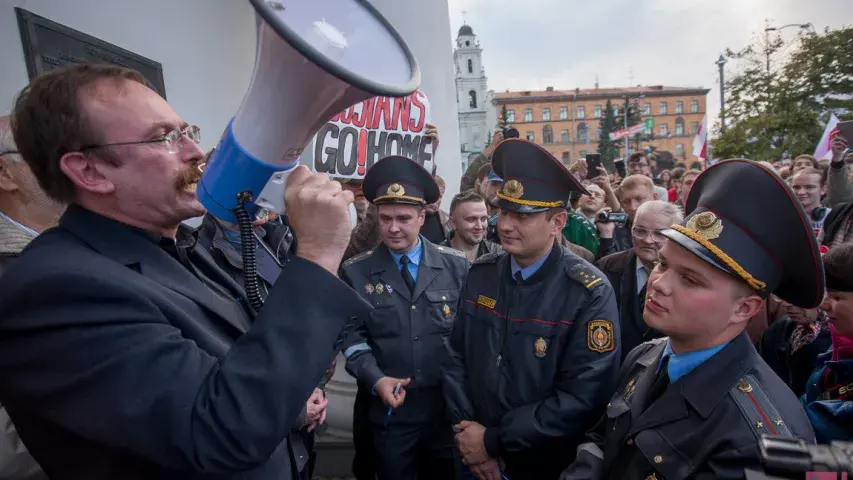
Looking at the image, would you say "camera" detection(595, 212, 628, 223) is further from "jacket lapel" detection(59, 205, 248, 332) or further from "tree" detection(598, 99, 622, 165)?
"tree" detection(598, 99, 622, 165)

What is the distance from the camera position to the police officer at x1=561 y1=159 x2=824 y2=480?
4.72ft

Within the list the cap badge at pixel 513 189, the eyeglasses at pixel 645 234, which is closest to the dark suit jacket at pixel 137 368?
the cap badge at pixel 513 189

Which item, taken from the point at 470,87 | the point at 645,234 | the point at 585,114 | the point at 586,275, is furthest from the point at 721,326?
the point at 585,114

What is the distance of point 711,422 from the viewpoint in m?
1.46

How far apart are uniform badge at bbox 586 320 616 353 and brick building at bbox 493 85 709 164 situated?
79807mm

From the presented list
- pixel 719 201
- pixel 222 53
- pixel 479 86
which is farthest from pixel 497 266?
pixel 479 86

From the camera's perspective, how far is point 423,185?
142 inches

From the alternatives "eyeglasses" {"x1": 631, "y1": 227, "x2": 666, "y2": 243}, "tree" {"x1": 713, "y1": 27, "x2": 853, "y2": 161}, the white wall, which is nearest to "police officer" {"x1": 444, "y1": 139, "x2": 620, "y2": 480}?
"eyeglasses" {"x1": 631, "y1": 227, "x2": 666, "y2": 243}

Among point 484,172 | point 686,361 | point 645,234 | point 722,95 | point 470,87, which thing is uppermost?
point 470,87

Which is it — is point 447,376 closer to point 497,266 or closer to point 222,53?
point 497,266

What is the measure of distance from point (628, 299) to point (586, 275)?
3.97 ft

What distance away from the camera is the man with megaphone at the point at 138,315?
99 cm

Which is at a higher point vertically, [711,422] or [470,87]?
[470,87]

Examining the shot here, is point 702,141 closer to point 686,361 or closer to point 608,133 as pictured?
point 686,361
